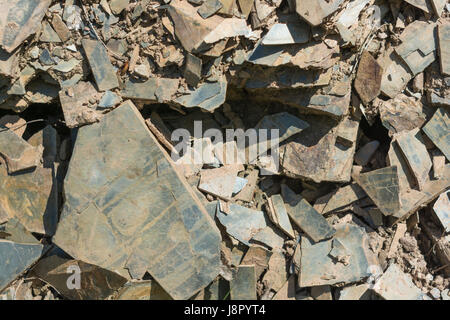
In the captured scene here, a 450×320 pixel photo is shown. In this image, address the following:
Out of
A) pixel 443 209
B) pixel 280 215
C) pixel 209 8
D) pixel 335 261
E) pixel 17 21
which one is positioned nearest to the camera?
pixel 17 21

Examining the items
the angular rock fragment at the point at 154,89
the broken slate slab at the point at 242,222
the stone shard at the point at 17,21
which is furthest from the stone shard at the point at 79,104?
the broken slate slab at the point at 242,222

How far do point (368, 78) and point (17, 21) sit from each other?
2884mm

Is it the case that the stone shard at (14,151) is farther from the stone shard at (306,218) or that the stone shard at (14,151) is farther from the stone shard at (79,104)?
the stone shard at (306,218)

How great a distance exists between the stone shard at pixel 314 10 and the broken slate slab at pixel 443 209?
1990 mm

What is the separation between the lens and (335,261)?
14.0 feet

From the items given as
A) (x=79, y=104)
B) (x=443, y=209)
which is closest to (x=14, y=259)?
(x=79, y=104)

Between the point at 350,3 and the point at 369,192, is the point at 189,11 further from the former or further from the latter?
the point at 369,192

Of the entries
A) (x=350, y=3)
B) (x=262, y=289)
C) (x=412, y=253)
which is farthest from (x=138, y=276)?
(x=350, y=3)

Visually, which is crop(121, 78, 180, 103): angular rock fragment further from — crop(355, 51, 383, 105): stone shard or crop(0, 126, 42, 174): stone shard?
crop(355, 51, 383, 105): stone shard

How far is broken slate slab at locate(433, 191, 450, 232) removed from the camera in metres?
4.45

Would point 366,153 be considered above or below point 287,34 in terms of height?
below

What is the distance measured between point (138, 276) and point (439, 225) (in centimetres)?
270

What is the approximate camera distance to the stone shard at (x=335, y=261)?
4.21 metres

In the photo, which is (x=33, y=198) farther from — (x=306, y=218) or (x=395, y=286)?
(x=395, y=286)
